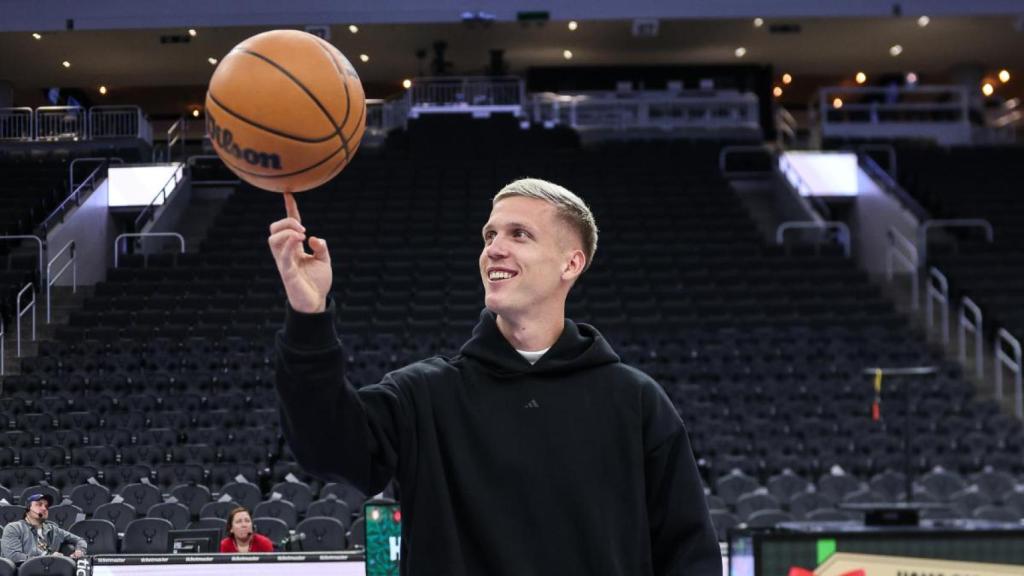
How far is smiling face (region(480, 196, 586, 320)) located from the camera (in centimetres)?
259

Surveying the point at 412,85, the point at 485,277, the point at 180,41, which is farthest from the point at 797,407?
the point at 180,41

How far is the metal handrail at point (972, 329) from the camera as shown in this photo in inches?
644

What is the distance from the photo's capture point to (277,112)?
2.69 m

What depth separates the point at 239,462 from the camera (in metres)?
13.1

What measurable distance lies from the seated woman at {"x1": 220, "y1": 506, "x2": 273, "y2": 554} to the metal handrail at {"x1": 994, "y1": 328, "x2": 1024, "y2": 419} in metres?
9.20

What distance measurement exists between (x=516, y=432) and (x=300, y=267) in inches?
19.0

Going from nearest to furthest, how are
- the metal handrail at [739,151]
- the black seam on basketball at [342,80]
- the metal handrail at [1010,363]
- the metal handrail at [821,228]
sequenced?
the black seam on basketball at [342,80] → the metal handrail at [1010,363] → the metal handrail at [821,228] → the metal handrail at [739,151]

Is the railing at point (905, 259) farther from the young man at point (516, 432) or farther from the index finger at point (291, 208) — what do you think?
the index finger at point (291, 208)

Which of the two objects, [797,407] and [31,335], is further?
[31,335]

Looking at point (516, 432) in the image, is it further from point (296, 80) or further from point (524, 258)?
point (296, 80)

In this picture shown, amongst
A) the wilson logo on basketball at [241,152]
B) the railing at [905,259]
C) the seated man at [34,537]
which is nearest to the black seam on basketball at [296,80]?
the wilson logo on basketball at [241,152]

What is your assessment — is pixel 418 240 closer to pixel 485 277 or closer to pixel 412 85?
pixel 412 85

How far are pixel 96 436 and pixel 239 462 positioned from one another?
Result: 65.7 inches

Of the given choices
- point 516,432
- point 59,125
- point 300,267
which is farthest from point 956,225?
point 300,267
